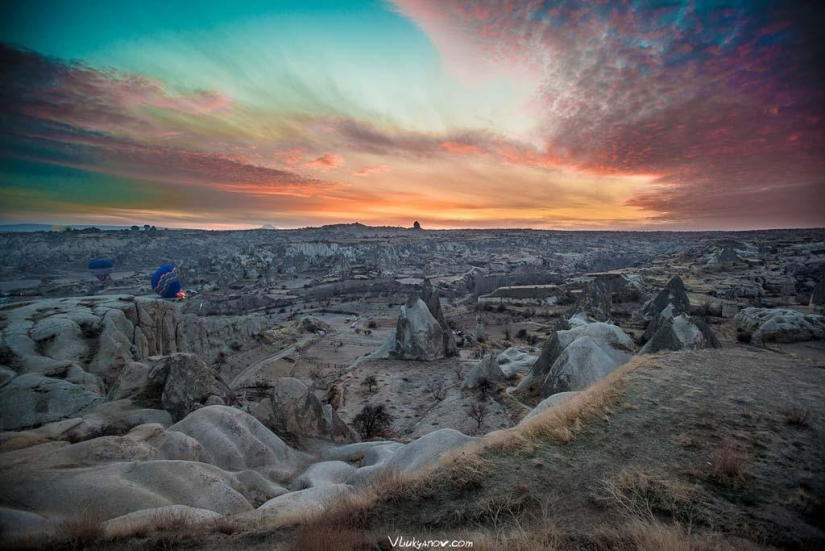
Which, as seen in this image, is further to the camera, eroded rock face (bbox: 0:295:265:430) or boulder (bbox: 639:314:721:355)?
boulder (bbox: 639:314:721:355)

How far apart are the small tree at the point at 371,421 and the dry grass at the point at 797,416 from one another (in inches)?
689

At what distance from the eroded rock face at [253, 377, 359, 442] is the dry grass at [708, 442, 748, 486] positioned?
14688 millimetres

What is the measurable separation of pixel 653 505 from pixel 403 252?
6301 inches

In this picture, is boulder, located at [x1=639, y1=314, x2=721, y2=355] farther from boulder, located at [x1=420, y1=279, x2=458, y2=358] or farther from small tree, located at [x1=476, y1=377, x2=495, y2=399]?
boulder, located at [x1=420, y1=279, x2=458, y2=358]

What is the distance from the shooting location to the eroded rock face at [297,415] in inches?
640

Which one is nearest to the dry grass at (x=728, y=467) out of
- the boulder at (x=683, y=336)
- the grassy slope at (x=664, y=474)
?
the grassy slope at (x=664, y=474)

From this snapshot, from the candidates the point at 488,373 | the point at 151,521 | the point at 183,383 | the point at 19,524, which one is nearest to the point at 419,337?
the point at 488,373

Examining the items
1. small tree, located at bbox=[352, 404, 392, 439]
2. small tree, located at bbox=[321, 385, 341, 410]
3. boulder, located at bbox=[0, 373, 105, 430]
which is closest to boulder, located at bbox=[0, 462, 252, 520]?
boulder, located at bbox=[0, 373, 105, 430]

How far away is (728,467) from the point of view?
562 centimetres

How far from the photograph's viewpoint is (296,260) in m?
141

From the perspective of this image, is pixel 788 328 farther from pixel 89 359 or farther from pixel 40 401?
pixel 89 359

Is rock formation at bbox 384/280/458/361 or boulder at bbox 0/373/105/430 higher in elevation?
boulder at bbox 0/373/105/430

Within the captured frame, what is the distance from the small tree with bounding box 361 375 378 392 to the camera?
30.8 metres

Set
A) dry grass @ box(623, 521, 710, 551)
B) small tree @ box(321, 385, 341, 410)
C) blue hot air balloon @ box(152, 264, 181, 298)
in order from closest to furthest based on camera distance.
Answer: dry grass @ box(623, 521, 710, 551)
small tree @ box(321, 385, 341, 410)
blue hot air balloon @ box(152, 264, 181, 298)
